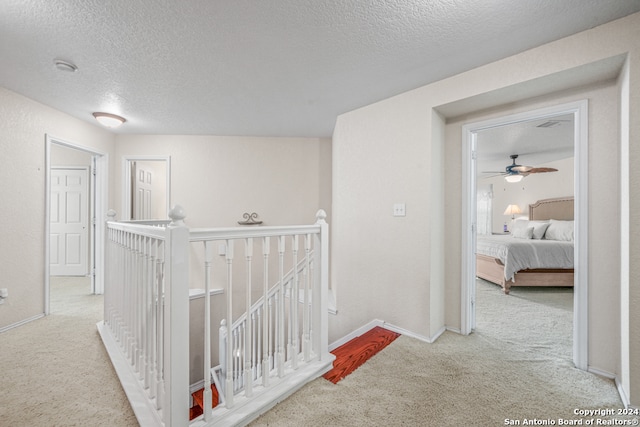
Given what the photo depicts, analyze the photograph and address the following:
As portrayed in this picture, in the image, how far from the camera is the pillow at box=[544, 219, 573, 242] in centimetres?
453

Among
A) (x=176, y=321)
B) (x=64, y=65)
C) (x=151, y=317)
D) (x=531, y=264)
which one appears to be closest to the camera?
(x=176, y=321)

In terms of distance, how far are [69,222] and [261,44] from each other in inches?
198

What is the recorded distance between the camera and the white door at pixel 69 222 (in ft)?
15.6

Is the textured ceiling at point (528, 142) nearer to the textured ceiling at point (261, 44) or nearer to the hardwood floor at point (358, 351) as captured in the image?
the textured ceiling at point (261, 44)

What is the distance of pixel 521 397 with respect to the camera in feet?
5.27

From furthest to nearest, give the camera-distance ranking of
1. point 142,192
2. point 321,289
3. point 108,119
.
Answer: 1. point 142,192
2. point 108,119
3. point 321,289

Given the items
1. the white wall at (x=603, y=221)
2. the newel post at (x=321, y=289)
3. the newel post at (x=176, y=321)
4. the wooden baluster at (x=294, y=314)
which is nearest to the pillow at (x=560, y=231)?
the white wall at (x=603, y=221)

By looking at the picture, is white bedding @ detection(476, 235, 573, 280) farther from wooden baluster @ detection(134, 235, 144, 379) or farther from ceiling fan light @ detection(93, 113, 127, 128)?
ceiling fan light @ detection(93, 113, 127, 128)

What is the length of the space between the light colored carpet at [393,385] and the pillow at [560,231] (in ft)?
9.00

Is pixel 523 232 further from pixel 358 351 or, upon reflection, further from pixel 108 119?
pixel 108 119

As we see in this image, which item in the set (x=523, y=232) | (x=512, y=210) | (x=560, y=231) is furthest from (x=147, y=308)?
(x=512, y=210)

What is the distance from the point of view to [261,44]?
1.82 metres

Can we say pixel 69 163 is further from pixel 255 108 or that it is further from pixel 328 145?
pixel 328 145

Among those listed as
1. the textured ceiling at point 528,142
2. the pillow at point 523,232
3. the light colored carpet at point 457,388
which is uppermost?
the textured ceiling at point 528,142
